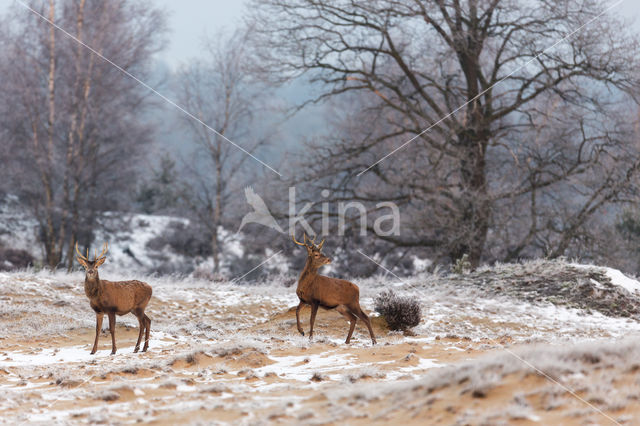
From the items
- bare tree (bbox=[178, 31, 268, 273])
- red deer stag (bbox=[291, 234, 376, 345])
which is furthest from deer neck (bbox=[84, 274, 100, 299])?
bare tree (bbox=[178, 31, 268, 273])

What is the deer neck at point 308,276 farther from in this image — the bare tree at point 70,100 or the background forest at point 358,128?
the bare tree at point 70,100

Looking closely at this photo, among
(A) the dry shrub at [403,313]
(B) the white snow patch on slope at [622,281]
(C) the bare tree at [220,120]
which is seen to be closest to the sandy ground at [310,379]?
(A) the dry shrub at [403,313]

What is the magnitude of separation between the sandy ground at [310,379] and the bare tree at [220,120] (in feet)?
48.2

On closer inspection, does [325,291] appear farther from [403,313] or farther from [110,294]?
[403,313]

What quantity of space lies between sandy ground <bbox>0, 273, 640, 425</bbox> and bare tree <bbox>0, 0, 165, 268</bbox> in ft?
37.2

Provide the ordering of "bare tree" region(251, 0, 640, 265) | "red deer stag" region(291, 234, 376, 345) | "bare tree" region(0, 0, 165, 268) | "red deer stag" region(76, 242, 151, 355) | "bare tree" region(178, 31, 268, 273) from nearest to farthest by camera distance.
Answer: "red deer stag" region(76, 242, 151, 355) → "red deer stag" region(291, 234, 376, 345) → "bare tree" region(251, 0, 640, 265) → "bare tree" region(0, 0, 165, 268) → "bare tree" region(178, 31, 268, 273)

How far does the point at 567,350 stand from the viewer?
18.0 ft

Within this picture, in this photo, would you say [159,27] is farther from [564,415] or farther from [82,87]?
[564,415]

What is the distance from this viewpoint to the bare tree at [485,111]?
1862cm

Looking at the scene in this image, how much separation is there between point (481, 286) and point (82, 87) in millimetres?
15430

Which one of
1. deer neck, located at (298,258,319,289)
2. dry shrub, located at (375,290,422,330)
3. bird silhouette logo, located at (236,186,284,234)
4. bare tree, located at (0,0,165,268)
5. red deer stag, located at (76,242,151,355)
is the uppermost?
bare tree, located at (0,0,165,268)

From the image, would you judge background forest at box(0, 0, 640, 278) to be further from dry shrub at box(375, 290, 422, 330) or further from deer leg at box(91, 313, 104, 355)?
deer leg at box(91, 313, 104, 355)

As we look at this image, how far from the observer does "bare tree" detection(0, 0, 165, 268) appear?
21.6 m

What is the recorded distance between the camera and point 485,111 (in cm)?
2069
